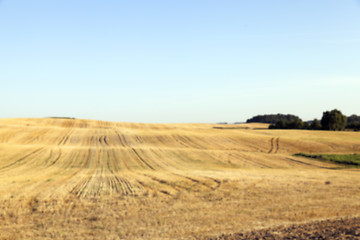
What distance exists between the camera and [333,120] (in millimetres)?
87375

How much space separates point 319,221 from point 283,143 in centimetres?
3877

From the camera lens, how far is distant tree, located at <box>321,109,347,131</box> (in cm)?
8750

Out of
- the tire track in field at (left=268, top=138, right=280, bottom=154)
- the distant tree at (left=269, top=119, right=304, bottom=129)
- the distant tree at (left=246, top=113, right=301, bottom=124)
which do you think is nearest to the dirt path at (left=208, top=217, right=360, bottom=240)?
the tire track in field at (left=268, top=138, right=280, bottom=154)

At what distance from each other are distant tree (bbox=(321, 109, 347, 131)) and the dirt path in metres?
82.4

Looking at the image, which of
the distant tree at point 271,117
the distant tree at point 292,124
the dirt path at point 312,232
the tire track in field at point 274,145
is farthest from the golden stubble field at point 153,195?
the distant tree at point 271,117

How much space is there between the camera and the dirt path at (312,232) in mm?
10812

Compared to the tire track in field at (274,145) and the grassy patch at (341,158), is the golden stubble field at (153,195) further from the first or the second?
the tire track in field at (274,145)

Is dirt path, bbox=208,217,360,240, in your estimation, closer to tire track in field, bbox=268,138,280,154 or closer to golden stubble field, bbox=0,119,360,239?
golden stubble field, bbox=0,119,360,239

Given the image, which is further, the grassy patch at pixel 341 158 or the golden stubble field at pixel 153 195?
the grassy patch at pixel 341 158

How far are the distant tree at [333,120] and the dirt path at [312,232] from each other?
3246 inches

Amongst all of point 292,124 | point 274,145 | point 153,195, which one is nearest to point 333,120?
point 292,124

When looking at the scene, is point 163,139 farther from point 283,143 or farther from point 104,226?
point 104,226

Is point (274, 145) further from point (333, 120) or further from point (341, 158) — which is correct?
point (333, 120)

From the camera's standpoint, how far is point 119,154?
3972cm
